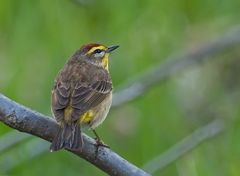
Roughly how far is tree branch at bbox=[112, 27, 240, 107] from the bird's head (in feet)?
1.04

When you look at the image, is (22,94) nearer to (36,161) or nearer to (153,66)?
(36,161)

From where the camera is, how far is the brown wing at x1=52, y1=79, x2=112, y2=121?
233 inches

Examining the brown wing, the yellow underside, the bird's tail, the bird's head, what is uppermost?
the bird's head

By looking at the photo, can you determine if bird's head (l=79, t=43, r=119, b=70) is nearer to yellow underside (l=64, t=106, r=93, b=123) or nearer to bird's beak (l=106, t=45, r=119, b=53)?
bird's beak (l=106, t=45, r=119, b=53)

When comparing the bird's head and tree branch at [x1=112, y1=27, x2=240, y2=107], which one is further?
the bird's head

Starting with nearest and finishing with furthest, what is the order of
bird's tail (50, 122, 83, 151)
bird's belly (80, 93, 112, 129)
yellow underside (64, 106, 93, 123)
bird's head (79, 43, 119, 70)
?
bird's tail (50, 122, 83, 151)
yellow underside (64, 106, 93, 123)
bird's belly (80, 93, 112, 129)
bird's head (79, 43, 119, 70)

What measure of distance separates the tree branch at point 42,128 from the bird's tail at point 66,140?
0.35 ft

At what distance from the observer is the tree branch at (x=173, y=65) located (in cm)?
692

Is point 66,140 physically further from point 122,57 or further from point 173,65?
point 173,65

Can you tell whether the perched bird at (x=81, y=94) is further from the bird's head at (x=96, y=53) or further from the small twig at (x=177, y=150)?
the small twig at (x=177, y=150)

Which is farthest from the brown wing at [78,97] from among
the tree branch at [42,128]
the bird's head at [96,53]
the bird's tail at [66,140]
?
the tree branch at [42,128]

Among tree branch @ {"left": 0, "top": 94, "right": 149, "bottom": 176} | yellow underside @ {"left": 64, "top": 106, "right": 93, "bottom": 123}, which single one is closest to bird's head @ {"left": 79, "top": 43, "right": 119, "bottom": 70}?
yellow underside @ {"left": 64, "top": 106, "right": 93, "bottom": 123}

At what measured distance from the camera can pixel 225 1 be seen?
6.62m

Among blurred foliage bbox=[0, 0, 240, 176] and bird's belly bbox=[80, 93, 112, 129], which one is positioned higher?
blurred foliage bbox=[0, 0, 240, 176]
